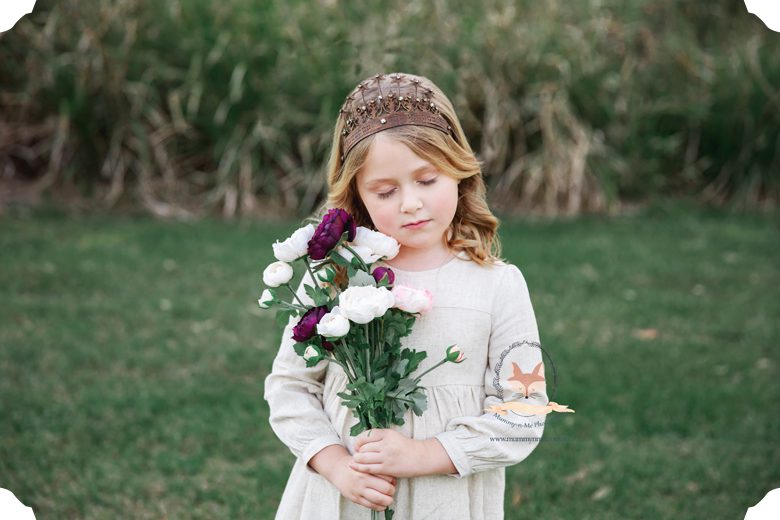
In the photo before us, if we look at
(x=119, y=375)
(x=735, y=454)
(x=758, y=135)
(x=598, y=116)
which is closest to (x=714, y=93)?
(x=758, y=135)

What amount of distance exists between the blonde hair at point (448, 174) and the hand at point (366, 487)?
53 cm

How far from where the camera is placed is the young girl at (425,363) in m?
2.03

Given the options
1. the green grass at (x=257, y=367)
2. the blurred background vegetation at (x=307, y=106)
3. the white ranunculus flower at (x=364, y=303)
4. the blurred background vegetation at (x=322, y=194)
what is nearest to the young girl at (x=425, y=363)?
the white ranunculus flower at (x=364, y=303)

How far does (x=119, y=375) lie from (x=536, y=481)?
1914 millimetres

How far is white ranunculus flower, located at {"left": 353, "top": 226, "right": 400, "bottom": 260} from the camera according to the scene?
1998 millimetres

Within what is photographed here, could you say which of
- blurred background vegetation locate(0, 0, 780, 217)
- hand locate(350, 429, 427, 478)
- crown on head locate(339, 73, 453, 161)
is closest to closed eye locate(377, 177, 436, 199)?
crown on head locate(339, 73, 453, 161)

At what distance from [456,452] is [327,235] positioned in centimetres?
55

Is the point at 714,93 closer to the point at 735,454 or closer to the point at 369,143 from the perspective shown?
the point at 735,454

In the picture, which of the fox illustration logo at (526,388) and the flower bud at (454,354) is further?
the fox illustration logo at (526,388)

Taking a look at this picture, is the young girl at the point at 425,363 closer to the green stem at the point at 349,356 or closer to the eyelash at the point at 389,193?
the eyelash at the point at 389,193

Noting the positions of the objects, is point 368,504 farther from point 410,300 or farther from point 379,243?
point 379,243

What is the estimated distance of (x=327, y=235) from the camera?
1.92 meters

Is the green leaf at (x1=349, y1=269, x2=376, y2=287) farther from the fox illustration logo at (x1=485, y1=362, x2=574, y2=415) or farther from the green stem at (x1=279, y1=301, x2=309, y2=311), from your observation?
the fox illustration logo at (x1=485, y1=362, x2=574, y2=415)

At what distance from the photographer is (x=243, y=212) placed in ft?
22.0
